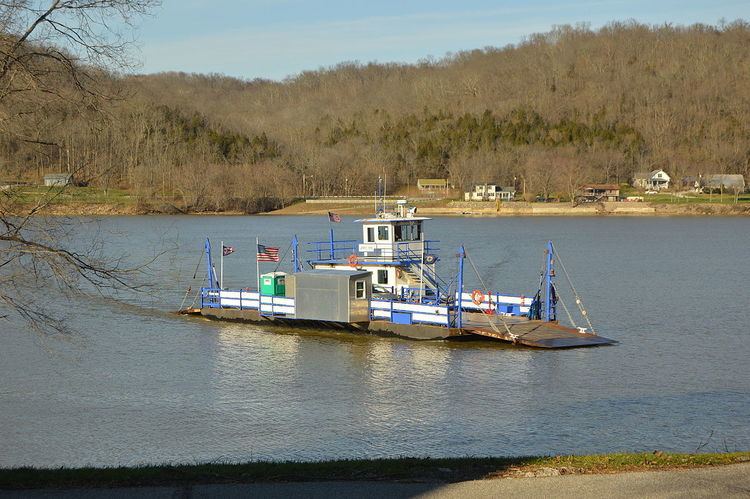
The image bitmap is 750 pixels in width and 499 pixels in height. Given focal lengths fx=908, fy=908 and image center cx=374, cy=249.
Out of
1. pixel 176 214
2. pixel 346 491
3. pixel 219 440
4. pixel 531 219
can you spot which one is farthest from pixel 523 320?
pixel 176 214

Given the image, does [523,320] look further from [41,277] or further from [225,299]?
[41,277]

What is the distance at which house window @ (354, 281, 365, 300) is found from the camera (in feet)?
116

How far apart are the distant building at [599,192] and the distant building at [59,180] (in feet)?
463

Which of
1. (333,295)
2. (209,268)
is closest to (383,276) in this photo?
(333,295)

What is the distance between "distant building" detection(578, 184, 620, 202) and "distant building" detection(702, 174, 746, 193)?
16.8 metres

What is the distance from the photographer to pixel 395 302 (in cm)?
3566

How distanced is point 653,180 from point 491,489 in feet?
557

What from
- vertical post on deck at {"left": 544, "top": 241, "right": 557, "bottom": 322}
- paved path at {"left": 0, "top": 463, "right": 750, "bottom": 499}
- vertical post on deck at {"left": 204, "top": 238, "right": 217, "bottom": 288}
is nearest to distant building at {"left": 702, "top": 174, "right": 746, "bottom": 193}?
vertical post on deck at {"left": 544, "top": 241, "right": 557, "bottom": 322}

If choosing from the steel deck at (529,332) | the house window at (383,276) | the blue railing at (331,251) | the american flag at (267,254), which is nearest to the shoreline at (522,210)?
the blue railing at (331,251)

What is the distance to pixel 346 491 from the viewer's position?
12.7 m

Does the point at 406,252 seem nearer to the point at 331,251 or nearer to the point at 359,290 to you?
the point at 331,251

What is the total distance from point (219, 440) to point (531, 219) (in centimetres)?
11337

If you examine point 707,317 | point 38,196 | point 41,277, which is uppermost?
point 38,196

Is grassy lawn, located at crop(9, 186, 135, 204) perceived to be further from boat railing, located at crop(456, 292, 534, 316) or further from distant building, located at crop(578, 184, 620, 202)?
distant building, located at crop(578, 184, 620, 202)
